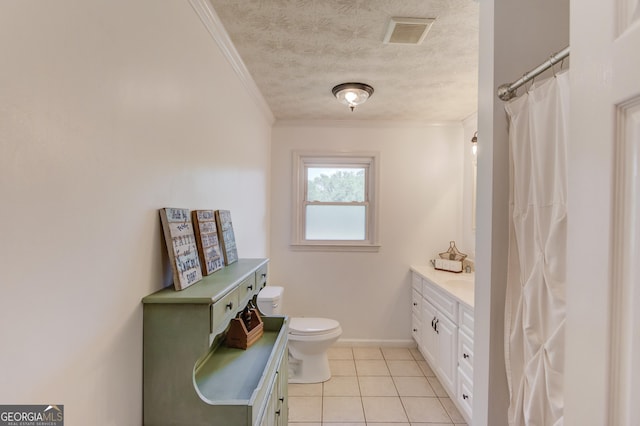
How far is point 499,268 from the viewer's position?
1257 mm

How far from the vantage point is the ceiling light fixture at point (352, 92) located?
94.7 inches

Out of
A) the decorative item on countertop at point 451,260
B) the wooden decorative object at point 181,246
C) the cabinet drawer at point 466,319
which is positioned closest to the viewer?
the wooden decorative object at point 181,246

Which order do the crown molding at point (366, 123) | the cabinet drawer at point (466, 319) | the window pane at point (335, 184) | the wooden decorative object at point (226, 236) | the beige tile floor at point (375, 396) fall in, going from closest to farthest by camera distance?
1. the wooden decorative object at point (226, 236)
2. the cabinet drawer at point (466, 319)
3. the beige tile floor at point (375, 396)
4. the crown molding at point (366, 123)
5. the window pane at point (335, 184)

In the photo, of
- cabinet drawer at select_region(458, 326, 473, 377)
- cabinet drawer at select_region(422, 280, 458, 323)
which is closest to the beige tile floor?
cabinet drawer at select_region(458, 326, 473, 377)

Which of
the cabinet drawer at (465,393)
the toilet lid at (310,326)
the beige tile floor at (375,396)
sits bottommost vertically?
the beige tile floor at (375,396)

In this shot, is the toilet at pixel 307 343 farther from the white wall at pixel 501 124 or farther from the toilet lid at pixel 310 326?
the white wall at pixel 501 124

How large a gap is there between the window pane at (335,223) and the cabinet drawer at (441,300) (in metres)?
0.89

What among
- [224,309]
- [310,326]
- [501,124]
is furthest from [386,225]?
[224,309]

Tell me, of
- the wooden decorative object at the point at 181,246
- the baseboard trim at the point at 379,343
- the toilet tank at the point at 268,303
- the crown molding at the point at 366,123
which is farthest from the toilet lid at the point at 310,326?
the crown molding at the point at 366,123

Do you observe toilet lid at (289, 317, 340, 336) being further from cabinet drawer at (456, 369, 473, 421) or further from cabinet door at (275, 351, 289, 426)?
cabinet drawer at (456, 369, 473, 421)

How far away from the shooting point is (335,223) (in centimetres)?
346

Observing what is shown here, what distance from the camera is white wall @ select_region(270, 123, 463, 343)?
3.36 meters

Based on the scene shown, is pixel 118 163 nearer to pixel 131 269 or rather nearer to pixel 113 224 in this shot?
pixel 113 224

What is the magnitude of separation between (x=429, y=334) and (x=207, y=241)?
2.25 metres
